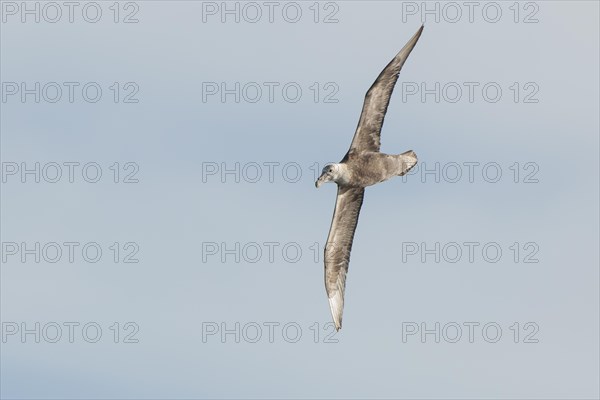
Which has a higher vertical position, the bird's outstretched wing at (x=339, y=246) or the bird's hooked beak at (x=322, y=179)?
the bird's hooked beak at (x=322, y=179)

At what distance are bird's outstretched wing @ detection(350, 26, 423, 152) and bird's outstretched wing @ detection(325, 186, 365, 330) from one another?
2497 millimetres

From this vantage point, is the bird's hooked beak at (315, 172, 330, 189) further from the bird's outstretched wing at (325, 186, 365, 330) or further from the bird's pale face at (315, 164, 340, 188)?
the bird's outstretched wing at (325, 186, 365, 330)

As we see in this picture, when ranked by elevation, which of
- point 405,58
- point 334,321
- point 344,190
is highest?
point 405,58

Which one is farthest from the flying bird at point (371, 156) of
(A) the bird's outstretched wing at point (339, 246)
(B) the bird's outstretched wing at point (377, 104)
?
(A) the bird's outstretched wing at point (339, 246)

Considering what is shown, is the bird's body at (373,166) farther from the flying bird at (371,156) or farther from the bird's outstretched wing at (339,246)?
the bird's outstretched wing at (339,246)

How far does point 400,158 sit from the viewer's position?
58.5m

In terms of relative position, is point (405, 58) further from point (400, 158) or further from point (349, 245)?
point (349, 245)

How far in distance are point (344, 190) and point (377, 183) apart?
4.56 ft

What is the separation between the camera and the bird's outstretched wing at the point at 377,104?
189ft

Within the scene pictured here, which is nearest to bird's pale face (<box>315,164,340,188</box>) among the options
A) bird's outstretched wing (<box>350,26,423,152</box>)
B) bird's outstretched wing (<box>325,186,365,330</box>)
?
bird's outstretched wing (<box>350,26,423,152</box>)

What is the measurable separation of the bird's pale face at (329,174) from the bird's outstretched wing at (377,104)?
1058 millimetres

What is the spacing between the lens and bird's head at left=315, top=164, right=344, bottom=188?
2251 inches

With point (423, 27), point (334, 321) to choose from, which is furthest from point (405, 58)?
point (334, 321)

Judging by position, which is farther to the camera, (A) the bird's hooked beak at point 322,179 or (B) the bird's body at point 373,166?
(B) the bird's body at point 373,166
